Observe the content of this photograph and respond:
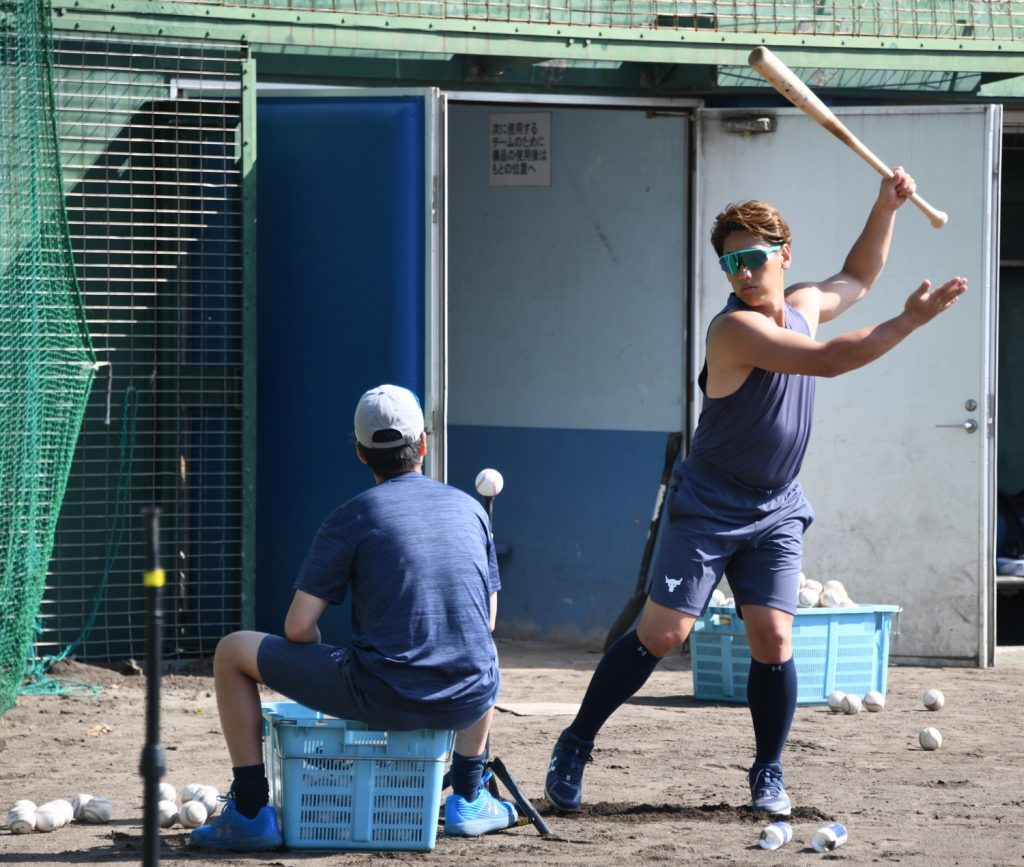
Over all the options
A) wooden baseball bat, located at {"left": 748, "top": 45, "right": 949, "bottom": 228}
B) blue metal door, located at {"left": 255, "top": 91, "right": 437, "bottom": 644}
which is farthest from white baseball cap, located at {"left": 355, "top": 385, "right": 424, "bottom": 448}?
blue metal door, located at {"left": 255, "top": 91, "right": 437, "bottom": 644}

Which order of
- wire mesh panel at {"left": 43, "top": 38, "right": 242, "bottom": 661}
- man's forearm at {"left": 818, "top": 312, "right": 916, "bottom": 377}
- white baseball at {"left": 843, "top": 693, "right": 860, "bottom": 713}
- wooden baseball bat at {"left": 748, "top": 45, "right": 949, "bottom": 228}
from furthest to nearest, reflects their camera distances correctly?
wire mesh panel at {"left": 43, "top": 38, "right": 242, "bottom": 661} → white baseball at {"left": 843, "top": 693, "right": 860, "bottom": 713} → wooden baseball bat at {"left": 748, "top": 45, "right": 949, "bottom": 228} → man's forearm at {"left": 818, "top": 312, "right": 916, "bottom": 377}

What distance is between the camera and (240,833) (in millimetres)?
4508

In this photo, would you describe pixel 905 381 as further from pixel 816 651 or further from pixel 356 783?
pixel 356 783

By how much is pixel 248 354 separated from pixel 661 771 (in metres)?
3.07

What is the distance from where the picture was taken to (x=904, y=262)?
8180 mm

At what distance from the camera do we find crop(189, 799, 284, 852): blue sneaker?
451 cm

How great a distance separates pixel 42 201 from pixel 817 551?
4.09 metres

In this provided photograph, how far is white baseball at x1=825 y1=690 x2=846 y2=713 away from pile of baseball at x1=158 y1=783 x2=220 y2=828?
9.63ft

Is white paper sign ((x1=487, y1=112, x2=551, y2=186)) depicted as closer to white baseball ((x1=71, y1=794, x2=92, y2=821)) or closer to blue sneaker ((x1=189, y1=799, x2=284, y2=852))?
white baseball ((x1=71, y1=794, x2=92, y2=821))

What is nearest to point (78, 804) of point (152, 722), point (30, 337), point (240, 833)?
point (240, 833)

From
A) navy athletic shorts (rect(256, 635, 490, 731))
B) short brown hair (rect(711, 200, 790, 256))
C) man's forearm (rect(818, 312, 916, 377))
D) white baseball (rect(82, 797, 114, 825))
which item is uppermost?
short brown hair (rect(711, 200, 790, 256))

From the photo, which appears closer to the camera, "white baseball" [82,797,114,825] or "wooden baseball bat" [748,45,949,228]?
"white baseball" [82,797,114,825]

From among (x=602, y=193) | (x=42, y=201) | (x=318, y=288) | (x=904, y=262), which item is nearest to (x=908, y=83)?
(x=904, y=262)

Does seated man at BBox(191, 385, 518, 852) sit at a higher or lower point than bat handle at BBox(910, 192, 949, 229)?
lower
